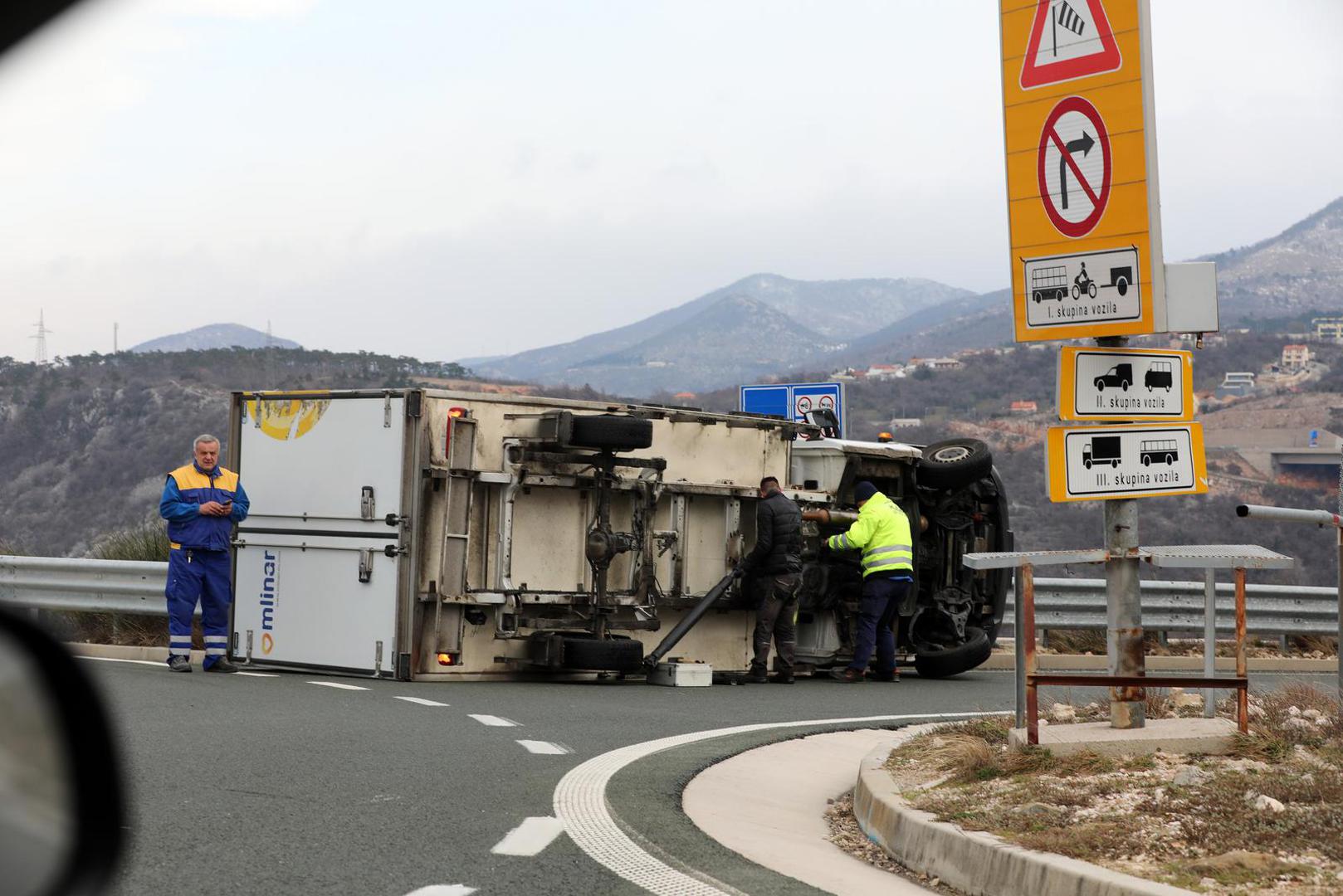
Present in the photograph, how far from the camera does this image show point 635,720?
1170 cm

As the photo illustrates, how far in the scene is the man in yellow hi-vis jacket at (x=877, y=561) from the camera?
15672 mm

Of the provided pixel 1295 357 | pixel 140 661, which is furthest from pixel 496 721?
pixel 1295 357

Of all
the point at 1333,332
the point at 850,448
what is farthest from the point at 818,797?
the point at 1333,332

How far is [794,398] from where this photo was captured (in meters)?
20.6

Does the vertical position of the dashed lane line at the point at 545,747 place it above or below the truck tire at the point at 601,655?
below

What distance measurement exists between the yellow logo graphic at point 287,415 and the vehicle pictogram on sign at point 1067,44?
766 cm

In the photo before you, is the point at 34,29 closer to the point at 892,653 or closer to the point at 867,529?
the point at 867,529

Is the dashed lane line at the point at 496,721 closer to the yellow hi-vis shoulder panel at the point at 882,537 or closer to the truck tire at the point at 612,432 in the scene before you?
the truck tire at the point at 612,432

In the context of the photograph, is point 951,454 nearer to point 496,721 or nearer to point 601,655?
point 601,655

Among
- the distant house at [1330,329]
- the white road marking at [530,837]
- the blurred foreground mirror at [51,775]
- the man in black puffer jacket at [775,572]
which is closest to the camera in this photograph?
the blurred foreground mirror at [51,775]

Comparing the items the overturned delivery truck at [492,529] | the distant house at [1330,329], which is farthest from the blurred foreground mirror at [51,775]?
the distant house at [1330,329]

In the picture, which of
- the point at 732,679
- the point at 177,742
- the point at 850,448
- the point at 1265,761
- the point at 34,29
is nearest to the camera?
the point at 1265,761

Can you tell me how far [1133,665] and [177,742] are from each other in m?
5.03

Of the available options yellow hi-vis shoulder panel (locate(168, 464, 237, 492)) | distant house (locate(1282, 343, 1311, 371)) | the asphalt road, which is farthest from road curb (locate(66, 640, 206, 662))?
distant house (locate(1282, 343, 1311, 371))
